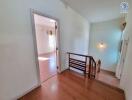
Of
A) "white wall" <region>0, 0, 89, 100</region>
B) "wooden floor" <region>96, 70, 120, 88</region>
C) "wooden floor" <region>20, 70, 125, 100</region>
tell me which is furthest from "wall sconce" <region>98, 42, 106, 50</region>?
"white wall" <region>0, 0, 89, 100</region>

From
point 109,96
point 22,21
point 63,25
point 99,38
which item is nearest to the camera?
point 22,21

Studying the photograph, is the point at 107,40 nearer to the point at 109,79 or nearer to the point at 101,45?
the point at 101,45

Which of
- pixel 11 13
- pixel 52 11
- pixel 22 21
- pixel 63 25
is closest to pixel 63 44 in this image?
pixel 63 25

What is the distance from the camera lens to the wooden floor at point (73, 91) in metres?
1.89

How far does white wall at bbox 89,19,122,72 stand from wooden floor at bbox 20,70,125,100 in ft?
11.1

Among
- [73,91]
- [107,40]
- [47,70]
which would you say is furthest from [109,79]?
[47,70]

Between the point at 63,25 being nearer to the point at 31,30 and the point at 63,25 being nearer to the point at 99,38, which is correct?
the point at 31,30

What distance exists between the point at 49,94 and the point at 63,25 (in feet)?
7.98

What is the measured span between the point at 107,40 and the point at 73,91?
4420mm

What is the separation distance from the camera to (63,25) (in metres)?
3.04

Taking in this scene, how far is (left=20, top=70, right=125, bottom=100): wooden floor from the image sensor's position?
6.21ft

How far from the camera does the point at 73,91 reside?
2084mm

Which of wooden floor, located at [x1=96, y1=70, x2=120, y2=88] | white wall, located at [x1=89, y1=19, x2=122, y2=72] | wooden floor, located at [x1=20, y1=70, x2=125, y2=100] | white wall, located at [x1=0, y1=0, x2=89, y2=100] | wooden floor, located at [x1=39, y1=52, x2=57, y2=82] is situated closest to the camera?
white wall, located at [x1=0, y1=0, x2=89, y2=100]

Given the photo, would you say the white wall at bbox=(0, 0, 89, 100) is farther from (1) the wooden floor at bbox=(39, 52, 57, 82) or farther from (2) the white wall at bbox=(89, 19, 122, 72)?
(2) the white wall at bbox=(89, 19, 122, 72)
